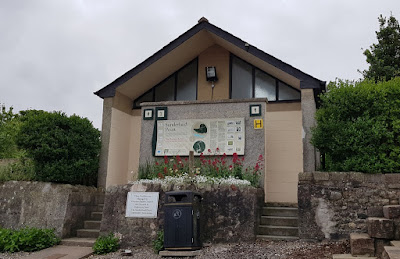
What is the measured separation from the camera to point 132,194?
8641 mm

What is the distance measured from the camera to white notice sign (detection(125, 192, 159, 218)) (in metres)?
8.39

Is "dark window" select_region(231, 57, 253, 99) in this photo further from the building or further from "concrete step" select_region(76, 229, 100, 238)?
"concrete step" select_region(76, 229, 100, 238)

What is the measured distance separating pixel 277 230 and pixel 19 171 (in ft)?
21.2

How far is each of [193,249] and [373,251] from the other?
3.08 m

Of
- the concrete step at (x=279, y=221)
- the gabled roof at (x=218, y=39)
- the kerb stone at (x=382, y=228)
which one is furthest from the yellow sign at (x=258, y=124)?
the kerb stone at (x=382, y=228)

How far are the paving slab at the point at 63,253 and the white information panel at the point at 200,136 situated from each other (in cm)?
319

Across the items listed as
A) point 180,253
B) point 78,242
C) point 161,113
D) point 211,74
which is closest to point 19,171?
point 78,242

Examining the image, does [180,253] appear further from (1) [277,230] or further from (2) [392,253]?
(2) [392,253]

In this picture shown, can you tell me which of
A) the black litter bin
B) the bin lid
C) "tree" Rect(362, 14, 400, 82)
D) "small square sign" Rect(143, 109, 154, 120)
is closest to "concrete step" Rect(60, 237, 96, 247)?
the black litter bin

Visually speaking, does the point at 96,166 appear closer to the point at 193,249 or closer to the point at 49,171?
the point at 49,171

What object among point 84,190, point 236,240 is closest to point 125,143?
point 84,190

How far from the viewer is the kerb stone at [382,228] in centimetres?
609

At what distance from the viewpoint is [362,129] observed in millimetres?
7633

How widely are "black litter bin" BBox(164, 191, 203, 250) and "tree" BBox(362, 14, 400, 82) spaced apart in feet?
36.4
